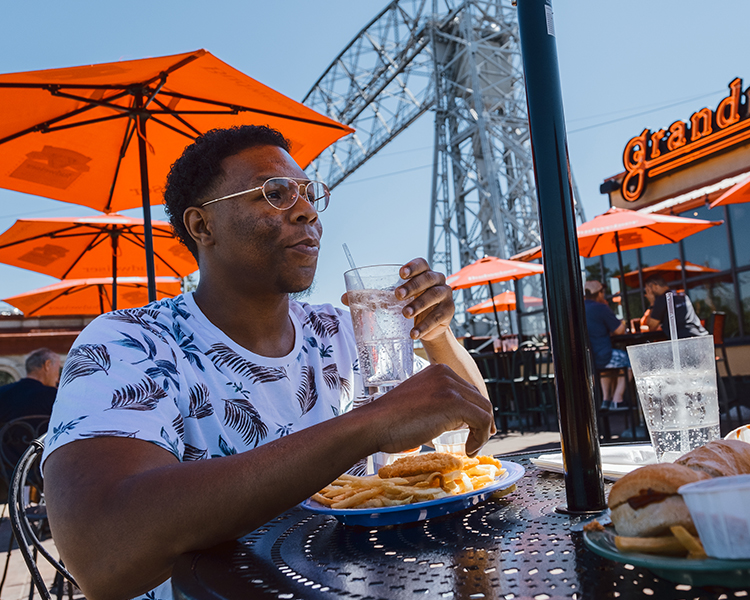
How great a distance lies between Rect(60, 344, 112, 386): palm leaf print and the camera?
1090mm

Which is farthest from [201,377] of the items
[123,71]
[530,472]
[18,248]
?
[18,248]

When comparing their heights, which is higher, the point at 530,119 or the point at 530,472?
the point at 530,119

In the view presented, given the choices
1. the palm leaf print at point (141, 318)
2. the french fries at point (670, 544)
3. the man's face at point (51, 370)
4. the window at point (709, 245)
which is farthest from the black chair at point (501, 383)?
the french fries at point (670, 544)

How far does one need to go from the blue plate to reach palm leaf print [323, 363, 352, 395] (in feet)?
2.36

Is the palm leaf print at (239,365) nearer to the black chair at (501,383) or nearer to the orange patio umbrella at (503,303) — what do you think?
the black chair at (501,383)

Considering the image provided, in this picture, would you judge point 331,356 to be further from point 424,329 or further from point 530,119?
point 530,119

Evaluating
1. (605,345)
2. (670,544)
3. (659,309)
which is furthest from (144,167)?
(659,309)

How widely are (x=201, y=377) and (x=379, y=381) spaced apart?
1.41 feet

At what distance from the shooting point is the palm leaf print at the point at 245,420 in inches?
54.8

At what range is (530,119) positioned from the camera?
854 mm

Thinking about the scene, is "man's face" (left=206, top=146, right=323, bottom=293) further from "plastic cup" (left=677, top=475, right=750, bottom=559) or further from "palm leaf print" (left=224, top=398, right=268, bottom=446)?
"plastic cup" (left=677, top=475, right=750, bottom=559)

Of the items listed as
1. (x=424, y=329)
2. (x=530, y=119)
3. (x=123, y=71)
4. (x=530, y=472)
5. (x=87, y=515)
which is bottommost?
(x=530, y=472)

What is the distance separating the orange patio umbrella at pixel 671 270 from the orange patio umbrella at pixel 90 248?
850 cm

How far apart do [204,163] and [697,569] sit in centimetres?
157
